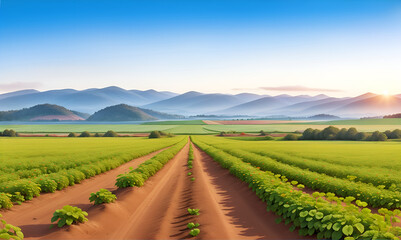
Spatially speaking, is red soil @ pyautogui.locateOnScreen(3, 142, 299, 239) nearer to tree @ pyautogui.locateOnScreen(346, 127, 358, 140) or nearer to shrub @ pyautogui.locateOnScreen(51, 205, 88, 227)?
shrub @ pyautogui.locateOnScreen(51, 205, 88, 227)

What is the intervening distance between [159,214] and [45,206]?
24.0ft

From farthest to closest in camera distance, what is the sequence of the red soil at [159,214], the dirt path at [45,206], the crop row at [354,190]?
the crop row at [354,190] < the dirt path at [45,206] < the red soil at [159,214]

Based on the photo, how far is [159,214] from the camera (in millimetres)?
14359

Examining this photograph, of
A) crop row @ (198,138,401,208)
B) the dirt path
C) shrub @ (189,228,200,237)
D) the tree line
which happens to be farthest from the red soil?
the tree line

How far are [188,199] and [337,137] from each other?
10588 cm

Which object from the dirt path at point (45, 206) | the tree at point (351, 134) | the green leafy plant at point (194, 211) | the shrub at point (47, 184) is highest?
the tree at point (351, 134)

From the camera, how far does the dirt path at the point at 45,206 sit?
12.2m

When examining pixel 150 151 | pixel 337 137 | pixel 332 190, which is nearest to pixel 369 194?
pixel 332 190

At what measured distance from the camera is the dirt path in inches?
482

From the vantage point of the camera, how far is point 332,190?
702 inches

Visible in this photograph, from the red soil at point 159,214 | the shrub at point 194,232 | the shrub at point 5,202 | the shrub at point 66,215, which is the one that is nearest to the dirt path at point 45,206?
the red soil at point 159,214

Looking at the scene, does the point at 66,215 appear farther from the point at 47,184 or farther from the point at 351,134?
the point at 351,134

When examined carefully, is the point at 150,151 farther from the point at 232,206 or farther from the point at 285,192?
the point at 285,192

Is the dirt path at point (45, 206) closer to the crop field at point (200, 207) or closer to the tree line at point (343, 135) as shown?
the crop field at point (200, 207)
